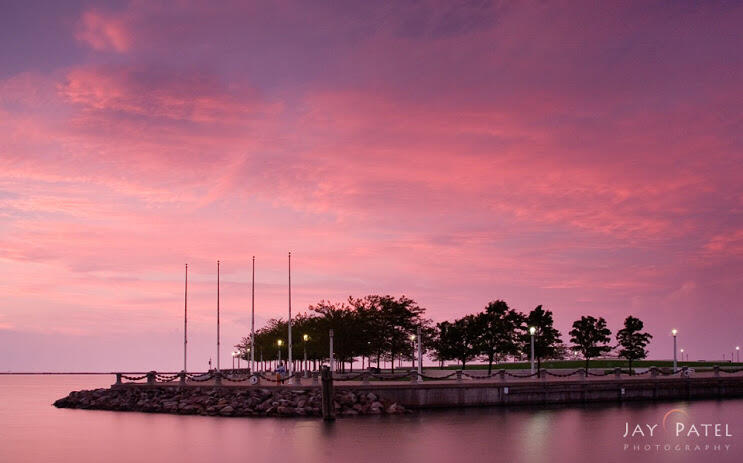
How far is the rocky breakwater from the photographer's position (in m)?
63.7

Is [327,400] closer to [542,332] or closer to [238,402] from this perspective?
[238,402]

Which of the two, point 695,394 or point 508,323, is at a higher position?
point 508,323

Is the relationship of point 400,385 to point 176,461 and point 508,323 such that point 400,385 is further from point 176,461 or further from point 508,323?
point 508,323

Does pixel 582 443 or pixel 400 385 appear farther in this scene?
pixel 400 385

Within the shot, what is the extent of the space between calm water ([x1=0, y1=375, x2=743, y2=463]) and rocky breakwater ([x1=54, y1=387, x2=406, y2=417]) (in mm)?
1454

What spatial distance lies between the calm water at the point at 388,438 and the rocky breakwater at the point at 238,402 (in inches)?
57.2

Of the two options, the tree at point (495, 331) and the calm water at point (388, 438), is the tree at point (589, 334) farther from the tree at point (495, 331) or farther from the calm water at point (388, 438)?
the calm water at point (388, 438)

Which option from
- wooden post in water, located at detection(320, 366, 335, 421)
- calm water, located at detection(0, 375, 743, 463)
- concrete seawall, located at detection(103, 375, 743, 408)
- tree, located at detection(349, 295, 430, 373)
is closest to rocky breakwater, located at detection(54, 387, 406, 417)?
concrete seawall, located at detection(103, 375, 743, 408)

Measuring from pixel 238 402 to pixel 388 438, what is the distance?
18.9m


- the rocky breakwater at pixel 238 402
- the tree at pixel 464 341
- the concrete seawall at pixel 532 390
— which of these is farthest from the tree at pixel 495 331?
the rocky breakwater at pixel 238 402

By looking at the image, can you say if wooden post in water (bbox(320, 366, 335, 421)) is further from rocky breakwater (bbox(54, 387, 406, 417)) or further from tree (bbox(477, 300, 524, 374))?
tree (bbox(477, 300, 524, 374))

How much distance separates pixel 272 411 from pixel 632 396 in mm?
32131

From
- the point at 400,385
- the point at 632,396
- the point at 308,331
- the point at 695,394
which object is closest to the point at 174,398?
the point at 400,385

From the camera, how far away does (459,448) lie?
48.6 metres
